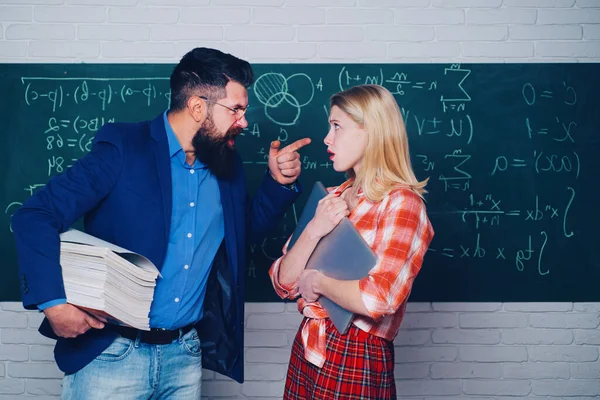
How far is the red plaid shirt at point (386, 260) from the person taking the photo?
4.60ft

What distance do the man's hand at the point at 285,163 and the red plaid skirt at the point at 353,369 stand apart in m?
0.49

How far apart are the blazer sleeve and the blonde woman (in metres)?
0.59

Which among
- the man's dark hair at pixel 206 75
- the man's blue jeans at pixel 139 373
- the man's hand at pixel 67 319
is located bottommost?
the man's blue jeans at pixel 139 373

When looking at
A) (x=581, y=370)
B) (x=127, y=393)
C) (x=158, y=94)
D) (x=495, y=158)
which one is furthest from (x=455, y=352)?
(x=158, y=94)

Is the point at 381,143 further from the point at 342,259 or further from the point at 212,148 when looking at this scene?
the point at 212,148

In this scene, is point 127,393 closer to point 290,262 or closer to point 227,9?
point 290,262

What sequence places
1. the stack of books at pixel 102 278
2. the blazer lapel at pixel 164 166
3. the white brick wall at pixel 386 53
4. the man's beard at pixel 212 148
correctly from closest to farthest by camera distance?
1. the stack of books at pixel 102 278
2. the blazer lapel at pixel 164 166
3. the man's beard at pixel 212 148
4. the white brick wall at pixel 386 53

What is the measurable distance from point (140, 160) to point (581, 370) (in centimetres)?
234

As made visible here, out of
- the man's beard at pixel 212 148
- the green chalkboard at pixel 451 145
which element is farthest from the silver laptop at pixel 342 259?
the green chalkboard at pixel 451 145

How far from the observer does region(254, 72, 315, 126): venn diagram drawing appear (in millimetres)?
2609

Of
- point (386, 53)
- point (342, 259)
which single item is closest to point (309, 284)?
point (342, 259)

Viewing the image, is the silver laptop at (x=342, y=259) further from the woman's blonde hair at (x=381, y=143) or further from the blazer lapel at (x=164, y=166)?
the blazer lapel at (x=164, y=166)

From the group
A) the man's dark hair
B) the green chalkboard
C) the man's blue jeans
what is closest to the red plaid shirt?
the man's blue jeans

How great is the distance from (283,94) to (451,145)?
85 cm
